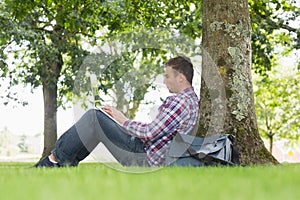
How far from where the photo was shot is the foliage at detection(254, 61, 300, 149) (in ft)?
112

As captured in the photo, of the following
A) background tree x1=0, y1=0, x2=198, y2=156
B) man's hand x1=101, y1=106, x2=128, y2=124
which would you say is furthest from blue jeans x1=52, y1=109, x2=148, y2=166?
background tree x1=0, y1=0, x2=198, y2=156

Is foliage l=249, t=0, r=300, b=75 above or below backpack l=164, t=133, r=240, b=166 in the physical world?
→ above

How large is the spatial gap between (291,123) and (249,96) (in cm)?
3310

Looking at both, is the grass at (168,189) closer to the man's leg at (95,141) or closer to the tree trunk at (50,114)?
the man's leg at (95,141)

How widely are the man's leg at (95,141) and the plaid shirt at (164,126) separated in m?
0.15

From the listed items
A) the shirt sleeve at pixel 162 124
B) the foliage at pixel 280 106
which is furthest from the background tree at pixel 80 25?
the foliage at pixel 280 106

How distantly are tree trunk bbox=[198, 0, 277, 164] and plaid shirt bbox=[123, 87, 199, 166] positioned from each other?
122cm

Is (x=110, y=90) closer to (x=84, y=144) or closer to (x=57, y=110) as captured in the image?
(x=84, y=144)

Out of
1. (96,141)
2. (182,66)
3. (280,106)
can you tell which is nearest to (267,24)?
(182,66)

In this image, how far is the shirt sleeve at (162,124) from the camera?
5176mm

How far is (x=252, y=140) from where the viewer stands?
654 centimetres

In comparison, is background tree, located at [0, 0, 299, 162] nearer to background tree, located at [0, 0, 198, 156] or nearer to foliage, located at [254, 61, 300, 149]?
background tree, located at [0, 0, 198, 156]

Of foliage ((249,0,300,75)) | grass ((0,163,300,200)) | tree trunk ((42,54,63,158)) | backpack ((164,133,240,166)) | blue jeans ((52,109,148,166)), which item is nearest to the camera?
grass ((0,163,300,200))

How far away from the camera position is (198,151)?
512cm
